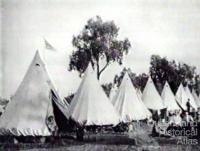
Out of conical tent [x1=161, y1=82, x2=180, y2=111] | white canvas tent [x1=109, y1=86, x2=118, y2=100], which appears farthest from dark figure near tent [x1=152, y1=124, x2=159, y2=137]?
white canvas tent [x1=109, y1=86, x2=118, y2=100]

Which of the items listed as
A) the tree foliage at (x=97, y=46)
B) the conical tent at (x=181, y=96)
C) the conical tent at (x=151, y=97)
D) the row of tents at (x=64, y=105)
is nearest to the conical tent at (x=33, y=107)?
the row of tents at (x=64, y=105)

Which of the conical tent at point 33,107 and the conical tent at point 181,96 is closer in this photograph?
the conical tent at point 33,107

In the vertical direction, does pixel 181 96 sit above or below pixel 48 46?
below

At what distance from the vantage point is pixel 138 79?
2.32 m

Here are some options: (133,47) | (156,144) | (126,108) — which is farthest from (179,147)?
(133,47)

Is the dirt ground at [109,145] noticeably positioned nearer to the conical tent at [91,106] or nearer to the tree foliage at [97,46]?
the conical tent at [91,106]

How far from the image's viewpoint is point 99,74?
7.52 feet

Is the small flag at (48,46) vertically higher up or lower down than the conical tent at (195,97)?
higher up

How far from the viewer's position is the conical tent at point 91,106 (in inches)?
89.0

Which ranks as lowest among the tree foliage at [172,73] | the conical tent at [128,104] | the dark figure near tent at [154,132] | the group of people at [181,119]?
the dark figure near tent at [154,132]

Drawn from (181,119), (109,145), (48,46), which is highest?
(48,46)

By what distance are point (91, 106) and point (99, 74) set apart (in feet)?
0.44

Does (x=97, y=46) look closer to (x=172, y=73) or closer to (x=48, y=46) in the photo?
(x=48, y=46)

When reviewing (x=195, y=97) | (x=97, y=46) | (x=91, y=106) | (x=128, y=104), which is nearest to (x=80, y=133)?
(x=91, y=106)
